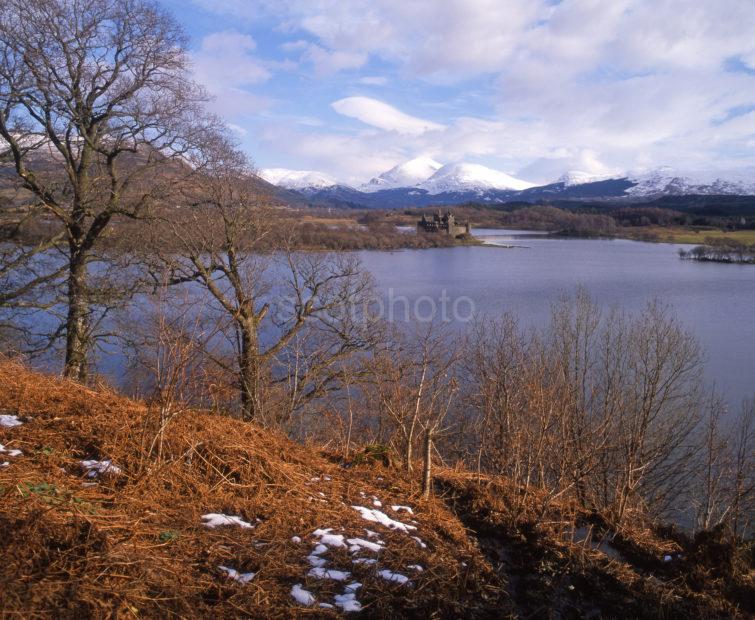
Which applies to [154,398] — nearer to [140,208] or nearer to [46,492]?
[46,492]

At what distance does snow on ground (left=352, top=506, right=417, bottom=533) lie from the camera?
3558 millimetres

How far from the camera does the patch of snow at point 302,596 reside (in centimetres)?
253

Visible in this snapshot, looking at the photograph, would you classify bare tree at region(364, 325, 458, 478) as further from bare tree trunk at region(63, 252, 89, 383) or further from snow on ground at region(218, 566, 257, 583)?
bare tree trunk at region(63, 252, 89, 383)

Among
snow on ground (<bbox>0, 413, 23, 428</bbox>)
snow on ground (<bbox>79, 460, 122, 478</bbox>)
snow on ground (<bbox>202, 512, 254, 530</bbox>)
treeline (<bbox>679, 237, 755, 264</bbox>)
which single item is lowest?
snow on ground (<bbox>202, 512, 254, 530</bbox>)

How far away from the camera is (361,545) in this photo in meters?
3.15

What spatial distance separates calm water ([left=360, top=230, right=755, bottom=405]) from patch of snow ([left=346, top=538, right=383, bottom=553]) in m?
17.1

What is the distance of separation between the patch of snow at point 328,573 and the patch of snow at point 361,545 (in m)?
0.25

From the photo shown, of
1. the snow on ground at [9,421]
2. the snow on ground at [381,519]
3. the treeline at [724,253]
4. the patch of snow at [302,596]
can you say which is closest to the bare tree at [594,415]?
the snow on ground at [381,519]

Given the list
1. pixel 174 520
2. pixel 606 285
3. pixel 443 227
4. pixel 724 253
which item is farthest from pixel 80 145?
pixel 443 227

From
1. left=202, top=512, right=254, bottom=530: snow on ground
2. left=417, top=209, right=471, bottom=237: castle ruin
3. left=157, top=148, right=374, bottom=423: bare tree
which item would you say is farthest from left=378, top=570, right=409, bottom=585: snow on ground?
left=417, top=209, right=471, bottom=237: castle ruin

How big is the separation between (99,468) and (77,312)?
7.41 meters

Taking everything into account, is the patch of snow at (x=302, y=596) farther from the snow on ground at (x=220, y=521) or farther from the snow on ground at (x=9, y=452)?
the snow on ground at (x=9, y=452)

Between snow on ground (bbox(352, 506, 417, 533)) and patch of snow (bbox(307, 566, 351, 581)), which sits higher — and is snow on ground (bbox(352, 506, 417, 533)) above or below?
below

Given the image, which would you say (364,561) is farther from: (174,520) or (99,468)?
(99,468)
